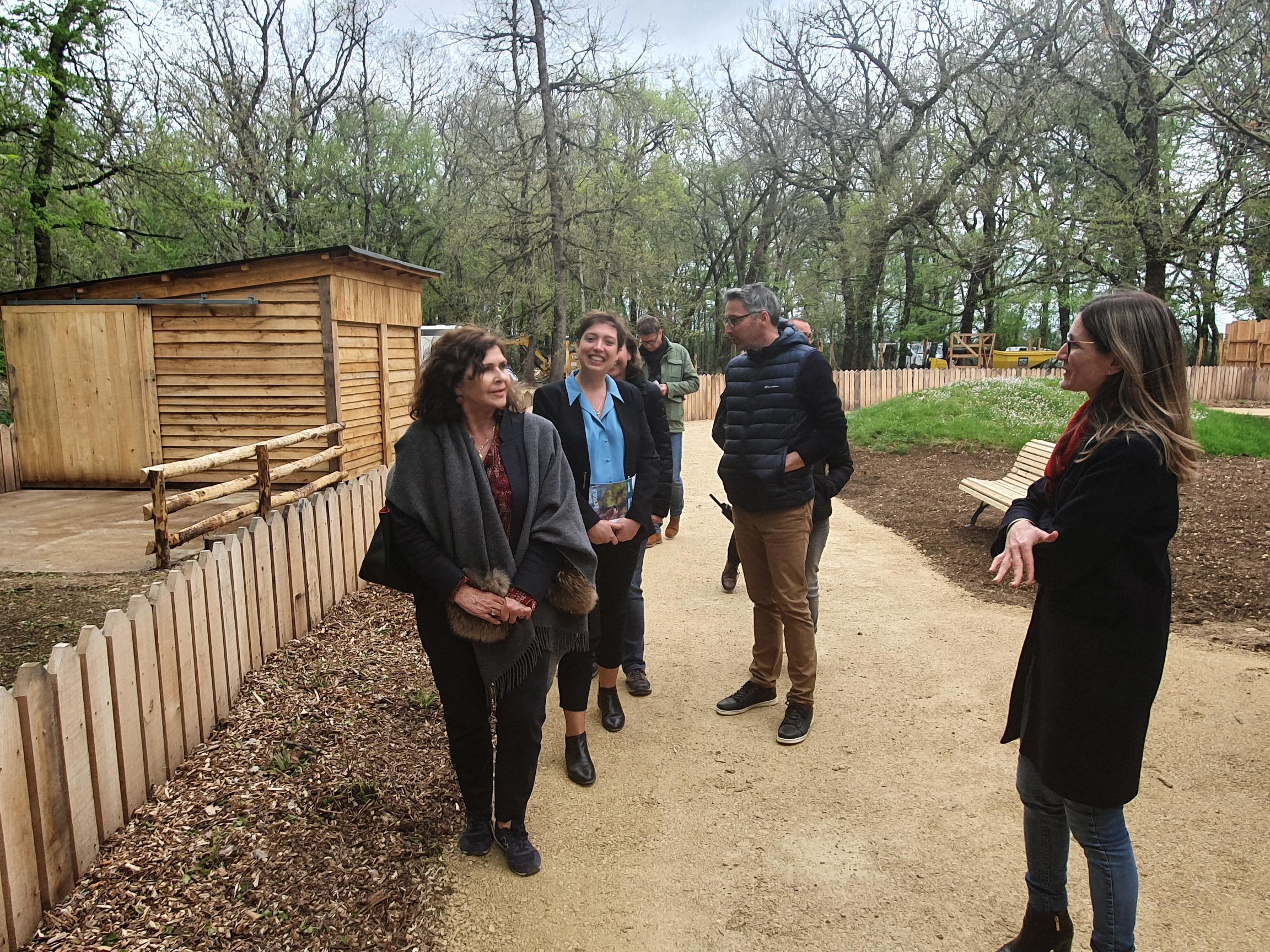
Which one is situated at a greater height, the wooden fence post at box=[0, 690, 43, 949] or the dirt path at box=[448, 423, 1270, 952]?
the wooden fence post at box=[0, 690, 43, 949]

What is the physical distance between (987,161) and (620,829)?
98.3ft

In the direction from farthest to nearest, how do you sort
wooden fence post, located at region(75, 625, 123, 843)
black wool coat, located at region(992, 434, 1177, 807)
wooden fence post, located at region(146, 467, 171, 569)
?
1. wooden fence post, located at region(146, 467, 171, 569)
2. wooden fence post, located at region(75, 625, 123, 843)
3. black wool coat, located at region(992, 434, 1177, 807)

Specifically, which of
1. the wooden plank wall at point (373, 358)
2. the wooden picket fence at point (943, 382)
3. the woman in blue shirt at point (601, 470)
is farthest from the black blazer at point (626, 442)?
the wooden picket fence at point (943, 382)

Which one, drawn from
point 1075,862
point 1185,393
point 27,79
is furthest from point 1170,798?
point 27,79

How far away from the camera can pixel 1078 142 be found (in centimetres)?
2947

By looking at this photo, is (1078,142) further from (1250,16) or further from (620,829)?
(620,829)

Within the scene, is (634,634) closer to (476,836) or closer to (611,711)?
(611,711)

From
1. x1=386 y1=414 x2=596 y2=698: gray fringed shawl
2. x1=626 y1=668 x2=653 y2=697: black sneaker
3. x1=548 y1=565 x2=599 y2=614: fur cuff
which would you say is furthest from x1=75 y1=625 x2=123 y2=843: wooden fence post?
x1=626 y1=668 x2=653 y2=697: black sneaker

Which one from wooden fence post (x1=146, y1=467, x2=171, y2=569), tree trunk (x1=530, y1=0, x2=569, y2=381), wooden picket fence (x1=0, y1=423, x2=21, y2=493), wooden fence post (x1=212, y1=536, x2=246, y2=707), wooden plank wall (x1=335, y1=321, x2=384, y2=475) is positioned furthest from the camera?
tree trunk (x1=530, y1=0, x2=569, y2=381)

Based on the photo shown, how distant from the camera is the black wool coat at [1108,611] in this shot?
2006mm

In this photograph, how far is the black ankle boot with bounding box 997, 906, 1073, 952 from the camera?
2316 millimetres

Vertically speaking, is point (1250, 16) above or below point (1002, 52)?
below

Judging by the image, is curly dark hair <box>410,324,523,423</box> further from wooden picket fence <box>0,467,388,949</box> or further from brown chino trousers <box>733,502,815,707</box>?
brown chino trousers <box>733,502,815,707</box>

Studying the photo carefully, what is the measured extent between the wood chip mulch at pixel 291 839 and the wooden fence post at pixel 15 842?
0.08m
